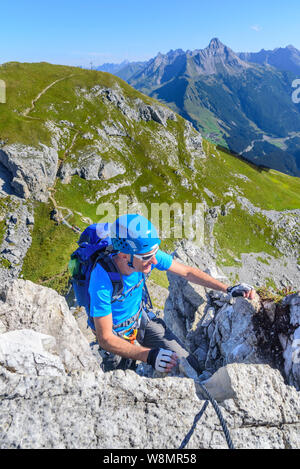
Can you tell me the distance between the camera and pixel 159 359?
640 centimetres

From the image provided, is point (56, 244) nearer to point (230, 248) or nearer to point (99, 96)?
point (230, 248)

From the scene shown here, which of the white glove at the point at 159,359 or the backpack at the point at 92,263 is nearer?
the white glove at the point at 159,359

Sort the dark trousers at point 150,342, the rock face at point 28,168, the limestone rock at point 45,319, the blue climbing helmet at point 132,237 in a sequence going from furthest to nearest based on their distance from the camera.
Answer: the rock face at point 28,168
the dark trousers at point 150,342
the limestone rock at point 45,319
the blue climbing helmet at point 132,237

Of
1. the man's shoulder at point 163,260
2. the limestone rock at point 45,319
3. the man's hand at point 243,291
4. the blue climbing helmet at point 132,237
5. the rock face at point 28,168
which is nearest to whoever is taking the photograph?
the blue climbing helmet at point 132,237

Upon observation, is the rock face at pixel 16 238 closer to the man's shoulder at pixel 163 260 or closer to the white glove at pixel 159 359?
the man's shoulder at pixel 163 260

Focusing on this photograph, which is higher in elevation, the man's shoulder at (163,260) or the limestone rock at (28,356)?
the man's shoulder at (163,260)

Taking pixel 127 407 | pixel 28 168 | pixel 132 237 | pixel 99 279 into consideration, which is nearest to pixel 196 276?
pixel 132 237

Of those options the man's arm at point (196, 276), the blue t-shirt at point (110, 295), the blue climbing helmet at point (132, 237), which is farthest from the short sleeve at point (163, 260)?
the blue climbing helmet at point (132, 237)

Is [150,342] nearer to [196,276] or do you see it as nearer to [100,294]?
[196,276]

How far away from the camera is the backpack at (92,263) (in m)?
7.05

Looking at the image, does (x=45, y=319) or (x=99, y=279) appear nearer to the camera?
(x=99, y=279)

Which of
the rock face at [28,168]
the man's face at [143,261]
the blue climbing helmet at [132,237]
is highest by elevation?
the blue climbing helmet at [132,237]

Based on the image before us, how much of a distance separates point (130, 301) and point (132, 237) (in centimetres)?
235

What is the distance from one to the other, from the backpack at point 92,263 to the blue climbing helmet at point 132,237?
1.59 feet
